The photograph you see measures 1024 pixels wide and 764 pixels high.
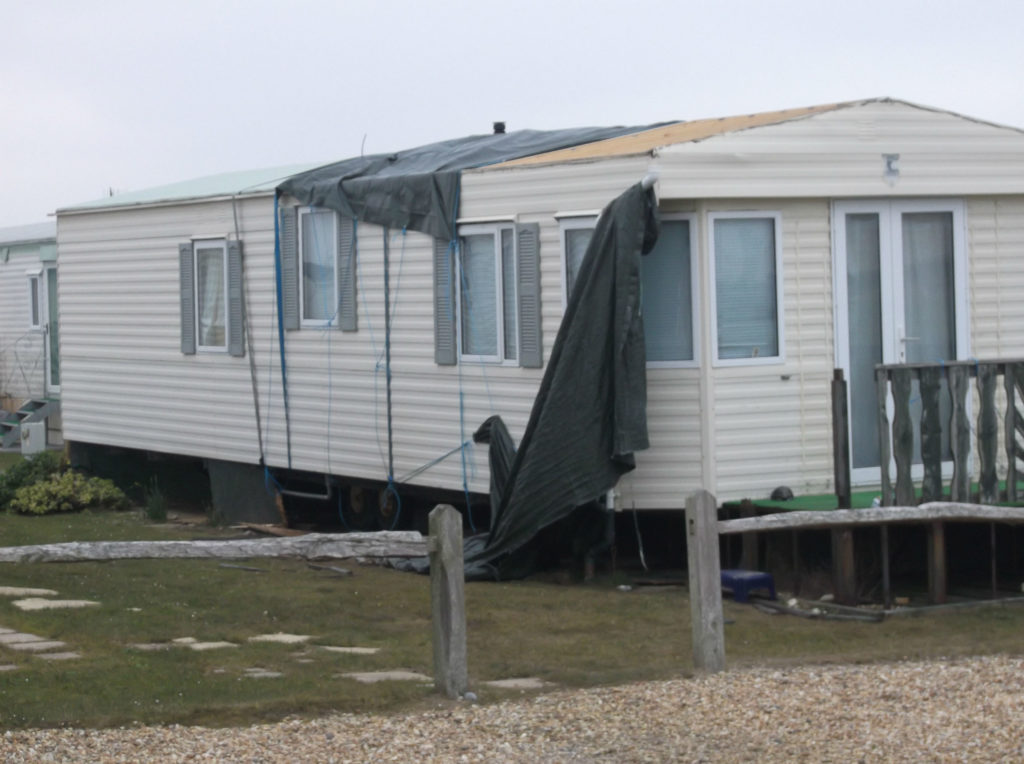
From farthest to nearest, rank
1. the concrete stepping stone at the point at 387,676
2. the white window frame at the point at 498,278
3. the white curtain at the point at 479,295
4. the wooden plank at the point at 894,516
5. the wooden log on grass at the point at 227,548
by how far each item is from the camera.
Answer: the white curtain at the point at 479,295
the white window frame at the point at 498,278
the wooden plank at the point at 894,516
the concrete stepping stone at the point at 387,676
the wooden log on grass at the point at 227,548

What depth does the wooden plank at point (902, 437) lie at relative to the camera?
10.3 meters

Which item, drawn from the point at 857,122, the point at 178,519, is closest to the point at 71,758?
the point at 857,122

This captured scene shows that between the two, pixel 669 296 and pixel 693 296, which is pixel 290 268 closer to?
pixel 669 296

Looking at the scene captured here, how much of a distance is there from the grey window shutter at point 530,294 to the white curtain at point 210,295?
14.5 feet

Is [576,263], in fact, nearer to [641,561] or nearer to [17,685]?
[641,561]

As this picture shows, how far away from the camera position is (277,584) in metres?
11.6

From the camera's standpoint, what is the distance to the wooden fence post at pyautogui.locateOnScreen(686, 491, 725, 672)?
24.8 feet

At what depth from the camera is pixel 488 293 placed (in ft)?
40.4

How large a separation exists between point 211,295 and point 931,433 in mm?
7576

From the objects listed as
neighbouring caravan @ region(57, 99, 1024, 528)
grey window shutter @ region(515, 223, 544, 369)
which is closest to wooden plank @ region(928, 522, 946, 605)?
neighbouring caravan @ region(57, 99, 1024, 528)

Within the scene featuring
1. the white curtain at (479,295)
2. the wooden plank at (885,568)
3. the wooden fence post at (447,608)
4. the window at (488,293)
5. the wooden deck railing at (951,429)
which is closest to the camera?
the wooden fence post at (447,608)

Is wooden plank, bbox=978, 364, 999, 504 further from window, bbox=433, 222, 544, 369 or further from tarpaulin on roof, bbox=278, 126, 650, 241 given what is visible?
tarpaulin on roof, bbox=278, 126, 650, 241

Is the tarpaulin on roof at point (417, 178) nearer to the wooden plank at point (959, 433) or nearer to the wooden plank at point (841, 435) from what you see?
the wooden plank at point (841, 435)

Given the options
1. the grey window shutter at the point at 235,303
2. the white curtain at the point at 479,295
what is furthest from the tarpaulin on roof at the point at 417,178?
the grey window shutter at the point at 235,303
